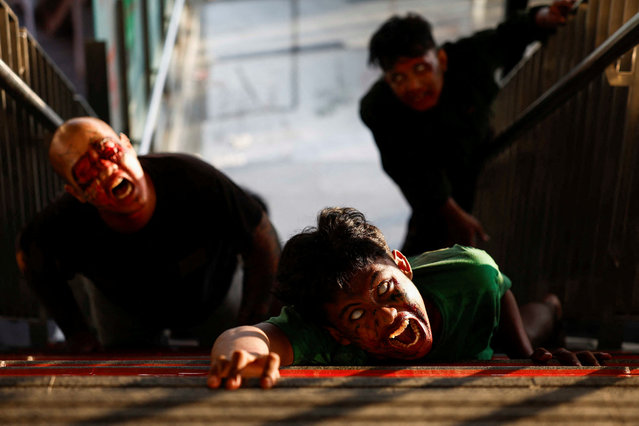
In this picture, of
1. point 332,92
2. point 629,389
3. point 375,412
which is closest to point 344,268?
point 375,412

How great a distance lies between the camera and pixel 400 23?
9.03 ft

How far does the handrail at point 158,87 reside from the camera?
4320 millimetres

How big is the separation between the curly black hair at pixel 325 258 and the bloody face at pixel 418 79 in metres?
1.27

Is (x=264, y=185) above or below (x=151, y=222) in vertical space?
below

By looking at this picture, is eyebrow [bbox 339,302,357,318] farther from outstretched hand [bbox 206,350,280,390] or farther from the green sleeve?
outstretched hand [bbox 206,350,280,390]

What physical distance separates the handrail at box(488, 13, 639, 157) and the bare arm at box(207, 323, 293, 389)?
120cm

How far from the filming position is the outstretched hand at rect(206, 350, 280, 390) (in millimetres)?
1045

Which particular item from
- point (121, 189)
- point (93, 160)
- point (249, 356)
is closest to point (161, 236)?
point (121, 189)

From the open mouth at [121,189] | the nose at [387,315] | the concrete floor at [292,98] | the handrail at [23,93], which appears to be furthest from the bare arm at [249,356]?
the concrete floor at [292,98]

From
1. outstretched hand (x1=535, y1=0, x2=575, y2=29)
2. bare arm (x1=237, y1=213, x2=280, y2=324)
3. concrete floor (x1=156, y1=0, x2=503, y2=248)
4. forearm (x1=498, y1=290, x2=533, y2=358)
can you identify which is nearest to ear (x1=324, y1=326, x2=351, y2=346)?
forearm (x1=498, y1=290, x2=533, y2=358)

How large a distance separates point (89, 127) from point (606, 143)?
Answer: 159cm

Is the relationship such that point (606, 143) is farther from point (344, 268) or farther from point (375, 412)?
point (375, 412)

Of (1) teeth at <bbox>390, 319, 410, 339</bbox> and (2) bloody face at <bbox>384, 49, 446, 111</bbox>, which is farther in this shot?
(2) bloody face at <bbox>384, 49, 446, 111</bbox>

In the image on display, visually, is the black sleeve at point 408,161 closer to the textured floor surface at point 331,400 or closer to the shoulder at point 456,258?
the shoulder at point 456,258
